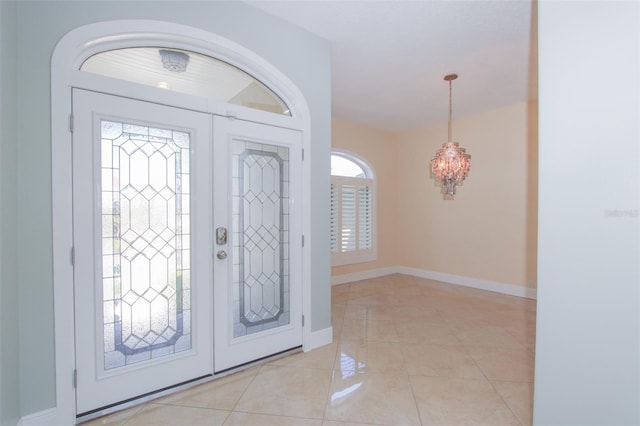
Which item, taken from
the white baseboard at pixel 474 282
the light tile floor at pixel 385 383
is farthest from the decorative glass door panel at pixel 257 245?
the white baseboard at pixel 474 282

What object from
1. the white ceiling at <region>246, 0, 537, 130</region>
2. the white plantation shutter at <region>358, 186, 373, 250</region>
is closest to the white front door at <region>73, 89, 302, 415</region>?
the white ceiling at <region>246, 0, 537, 130</region>

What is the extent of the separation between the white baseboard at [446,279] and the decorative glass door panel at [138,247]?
3.20 metres

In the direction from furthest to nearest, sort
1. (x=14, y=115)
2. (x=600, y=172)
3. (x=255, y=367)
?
1. (x=255, y=367)
2. (x=14, y=115)
3. (x=600, y=172)

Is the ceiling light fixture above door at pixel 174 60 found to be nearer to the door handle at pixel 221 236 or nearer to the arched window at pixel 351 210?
the door handle at pixel 221 236

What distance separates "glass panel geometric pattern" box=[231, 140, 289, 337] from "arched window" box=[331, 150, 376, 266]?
252cm

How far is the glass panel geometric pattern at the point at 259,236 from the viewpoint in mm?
2344

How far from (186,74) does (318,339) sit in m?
2.49

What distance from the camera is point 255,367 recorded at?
93.7 inches

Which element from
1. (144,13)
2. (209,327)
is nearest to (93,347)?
(209,327)

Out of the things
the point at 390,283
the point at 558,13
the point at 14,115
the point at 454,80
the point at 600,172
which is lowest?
the point at 390,283

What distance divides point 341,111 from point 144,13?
326cm

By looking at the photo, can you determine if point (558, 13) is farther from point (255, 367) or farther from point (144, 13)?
point (255, 367)

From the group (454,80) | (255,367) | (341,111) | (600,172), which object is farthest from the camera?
(341,111)

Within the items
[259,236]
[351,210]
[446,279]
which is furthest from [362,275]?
[259,236]
